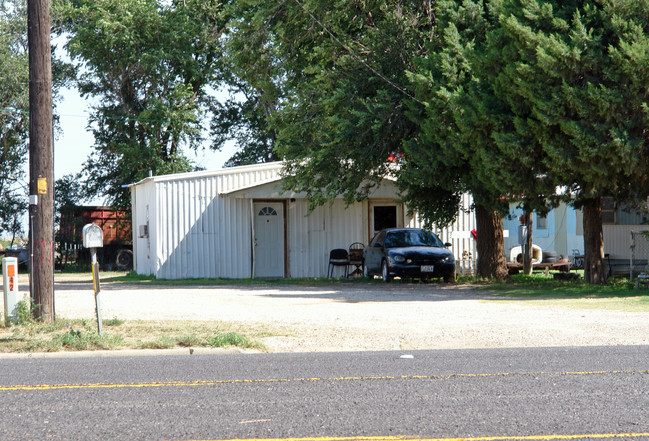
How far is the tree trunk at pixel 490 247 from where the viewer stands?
77.1 feet

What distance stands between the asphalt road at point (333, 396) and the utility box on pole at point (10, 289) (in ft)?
7.70

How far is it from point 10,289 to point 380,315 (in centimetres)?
594

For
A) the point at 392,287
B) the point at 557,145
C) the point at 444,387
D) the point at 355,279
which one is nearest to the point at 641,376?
the point at 444,387

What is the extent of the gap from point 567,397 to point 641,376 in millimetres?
1464

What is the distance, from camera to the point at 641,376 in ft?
26.0

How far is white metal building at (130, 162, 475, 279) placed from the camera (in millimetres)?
25656

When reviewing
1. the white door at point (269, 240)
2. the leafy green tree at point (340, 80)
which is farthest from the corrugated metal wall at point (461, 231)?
the white door at point (269, 240)

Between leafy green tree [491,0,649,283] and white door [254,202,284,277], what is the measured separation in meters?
10.7

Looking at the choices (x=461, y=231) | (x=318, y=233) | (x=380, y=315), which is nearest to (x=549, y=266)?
(x=461, y=231)

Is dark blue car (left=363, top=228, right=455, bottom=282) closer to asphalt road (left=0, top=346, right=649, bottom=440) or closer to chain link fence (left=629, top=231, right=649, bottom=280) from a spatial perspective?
chain link fence (left=629, top=231, right=649, bottom=280)

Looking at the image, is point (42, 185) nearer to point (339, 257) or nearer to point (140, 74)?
point (339, 257)

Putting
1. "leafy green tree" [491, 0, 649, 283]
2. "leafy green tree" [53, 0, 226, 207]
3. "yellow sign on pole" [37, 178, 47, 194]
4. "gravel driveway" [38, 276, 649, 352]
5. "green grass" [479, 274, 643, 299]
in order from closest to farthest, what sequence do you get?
"gravel driveway" [38, 276, 649, 352] < "yellow sign on pole" [37, 178, 47, 194] < "leafy green tree" [491, 0, 649, 283] < "green grass" [479, 274, 643, 299] < "leafy green tree" [53, 0, 226, 207]

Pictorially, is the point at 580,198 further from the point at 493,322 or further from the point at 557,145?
the point at 493,322

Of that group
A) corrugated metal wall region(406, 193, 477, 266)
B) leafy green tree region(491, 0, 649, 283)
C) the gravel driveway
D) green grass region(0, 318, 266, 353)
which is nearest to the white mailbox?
green grass region(0, 318, 266, 353)
